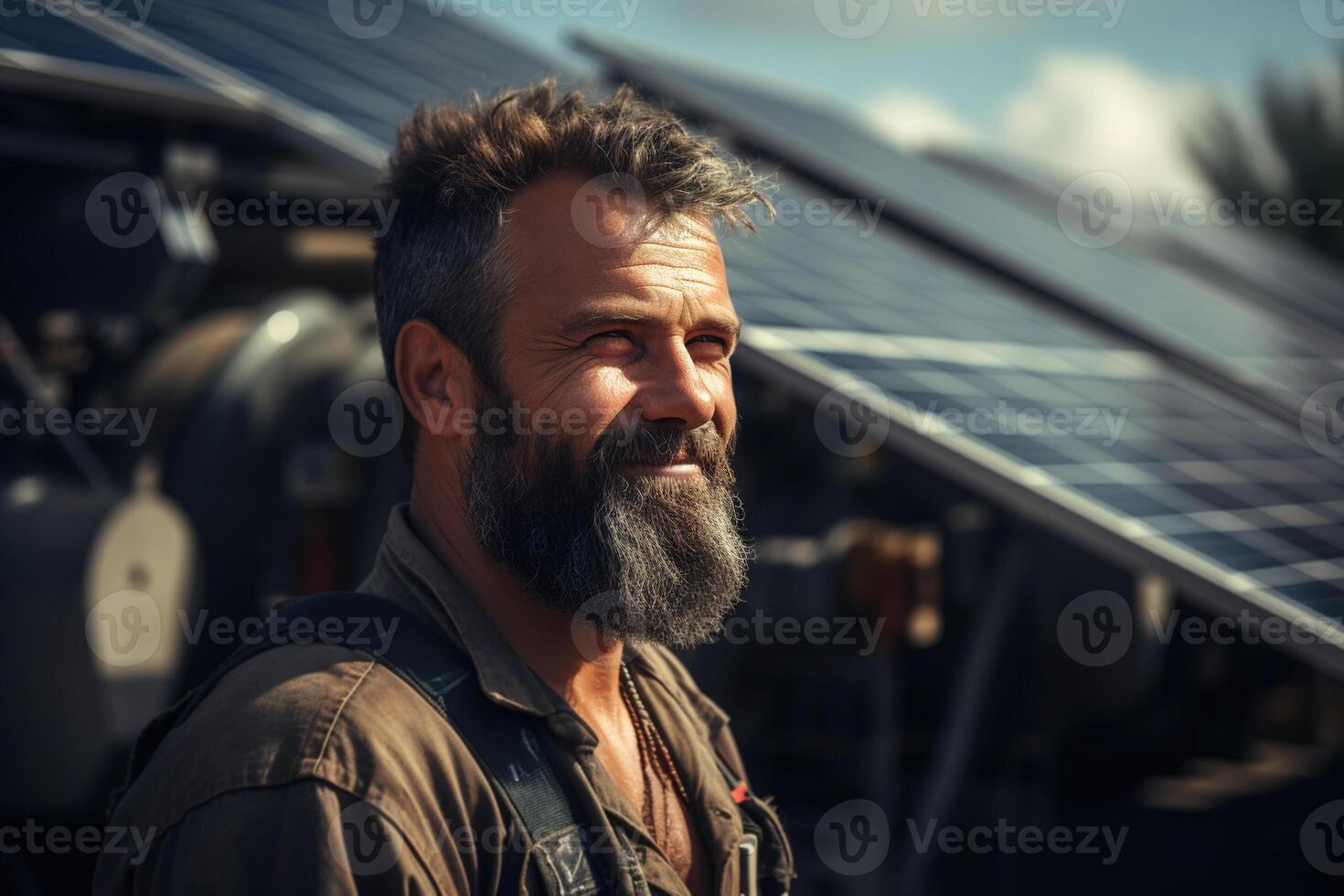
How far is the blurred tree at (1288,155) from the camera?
33594mm

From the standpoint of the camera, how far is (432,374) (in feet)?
7.72

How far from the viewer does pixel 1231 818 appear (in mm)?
11188

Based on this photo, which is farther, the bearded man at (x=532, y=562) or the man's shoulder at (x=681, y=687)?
the man's shoulder at (x=681, y=687)

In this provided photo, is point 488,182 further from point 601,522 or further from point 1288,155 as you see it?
point 1288,155

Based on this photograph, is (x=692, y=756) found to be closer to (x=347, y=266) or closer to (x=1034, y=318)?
(x=1034, y=318)

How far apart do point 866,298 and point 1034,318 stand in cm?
212

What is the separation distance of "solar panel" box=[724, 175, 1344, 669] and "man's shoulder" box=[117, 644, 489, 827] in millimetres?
3029

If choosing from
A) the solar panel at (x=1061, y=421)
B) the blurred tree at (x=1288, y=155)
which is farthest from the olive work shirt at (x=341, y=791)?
the blurred tree at (x=1288, y=155)

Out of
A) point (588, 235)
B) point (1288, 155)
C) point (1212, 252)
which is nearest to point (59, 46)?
point (588, 235)

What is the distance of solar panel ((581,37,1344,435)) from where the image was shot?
30.2 ft

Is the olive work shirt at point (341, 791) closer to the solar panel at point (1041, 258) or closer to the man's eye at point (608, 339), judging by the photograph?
the man's eye at point (608, 339)

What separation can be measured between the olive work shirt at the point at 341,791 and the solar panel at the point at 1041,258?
6.96m

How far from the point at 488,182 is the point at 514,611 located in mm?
710

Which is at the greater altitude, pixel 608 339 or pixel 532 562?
pixel 608 339
